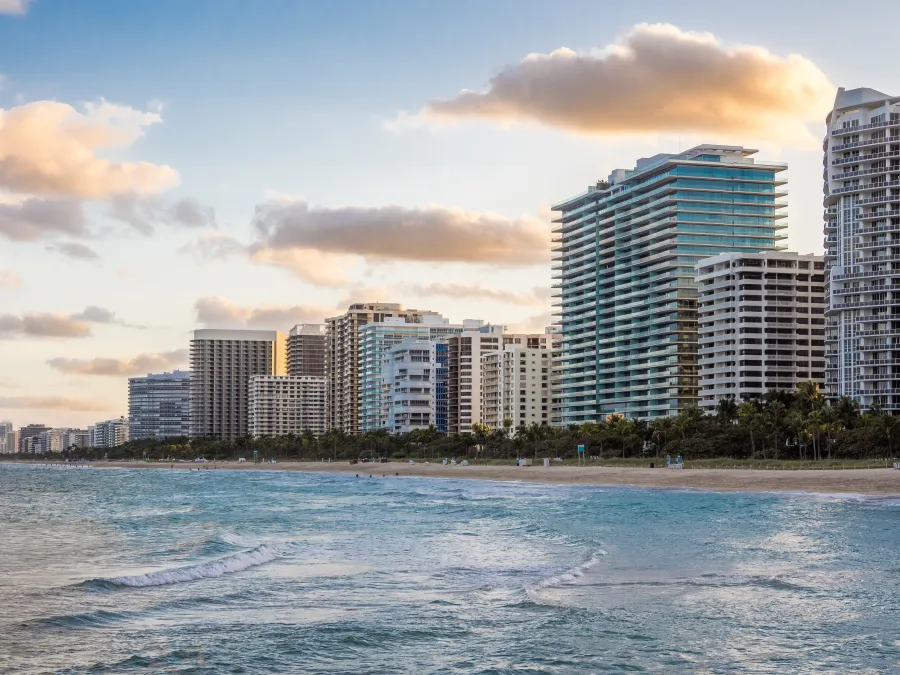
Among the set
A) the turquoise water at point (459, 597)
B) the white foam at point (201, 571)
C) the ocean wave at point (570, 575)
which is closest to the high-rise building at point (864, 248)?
the turquoise water at point (459, 597)

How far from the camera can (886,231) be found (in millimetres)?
156500

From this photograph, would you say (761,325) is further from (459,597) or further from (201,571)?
(459,597)

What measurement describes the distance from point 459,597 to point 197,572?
10.5 metres

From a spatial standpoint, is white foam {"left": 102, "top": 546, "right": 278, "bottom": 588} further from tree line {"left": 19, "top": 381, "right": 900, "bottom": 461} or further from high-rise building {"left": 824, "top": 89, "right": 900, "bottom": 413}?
high-rise building {"left": 824, "top": 89, "right": 900, "bottom": 413}

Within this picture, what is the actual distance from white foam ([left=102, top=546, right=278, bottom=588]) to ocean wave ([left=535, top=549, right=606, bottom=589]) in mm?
10742

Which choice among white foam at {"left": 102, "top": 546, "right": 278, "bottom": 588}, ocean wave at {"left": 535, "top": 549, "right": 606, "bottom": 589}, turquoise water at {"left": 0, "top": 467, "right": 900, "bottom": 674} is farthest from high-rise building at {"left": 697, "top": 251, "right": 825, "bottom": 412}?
white foam at {"left": 102, "top": 546, "right": 278, "bottom": 588}

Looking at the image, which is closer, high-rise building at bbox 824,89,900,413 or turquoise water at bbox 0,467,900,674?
turquoise water at bbox 0,467,900,674

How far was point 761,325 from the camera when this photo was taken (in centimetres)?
19175

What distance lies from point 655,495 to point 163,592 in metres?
69.9

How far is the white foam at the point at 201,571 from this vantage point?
3328cm

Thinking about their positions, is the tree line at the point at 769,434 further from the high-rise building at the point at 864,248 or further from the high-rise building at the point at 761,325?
the high-rise building at the point at 761,325

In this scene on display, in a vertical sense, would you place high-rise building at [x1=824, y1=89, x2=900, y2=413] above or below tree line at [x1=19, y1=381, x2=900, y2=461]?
above

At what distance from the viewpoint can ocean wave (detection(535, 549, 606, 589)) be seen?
3255 centimetres

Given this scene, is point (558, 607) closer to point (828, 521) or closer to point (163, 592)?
point (163, 592)
